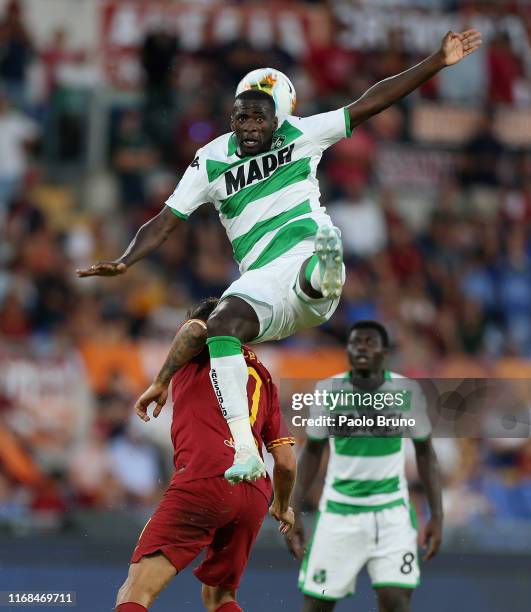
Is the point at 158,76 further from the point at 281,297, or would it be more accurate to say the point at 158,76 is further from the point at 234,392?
the point at 234,392

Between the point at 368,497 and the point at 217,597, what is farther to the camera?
the point at 368,497

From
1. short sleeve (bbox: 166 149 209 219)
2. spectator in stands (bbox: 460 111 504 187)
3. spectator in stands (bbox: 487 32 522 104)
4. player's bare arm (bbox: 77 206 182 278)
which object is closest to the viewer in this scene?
player's bare arm (bbox: 77 206 182 278)

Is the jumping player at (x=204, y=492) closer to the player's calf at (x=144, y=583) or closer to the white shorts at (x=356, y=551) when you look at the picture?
the player's calf at (x=144, y=583)

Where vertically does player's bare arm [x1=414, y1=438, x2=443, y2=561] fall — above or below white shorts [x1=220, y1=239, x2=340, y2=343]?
below

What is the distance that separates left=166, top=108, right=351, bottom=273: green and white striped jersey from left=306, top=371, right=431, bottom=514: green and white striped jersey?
1.83 m

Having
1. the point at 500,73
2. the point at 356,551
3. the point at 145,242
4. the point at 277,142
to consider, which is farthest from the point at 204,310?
the point at 500,73

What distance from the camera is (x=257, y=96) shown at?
7.27 meters

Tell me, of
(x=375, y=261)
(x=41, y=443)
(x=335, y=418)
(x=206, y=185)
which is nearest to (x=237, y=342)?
(x=206, y=185)

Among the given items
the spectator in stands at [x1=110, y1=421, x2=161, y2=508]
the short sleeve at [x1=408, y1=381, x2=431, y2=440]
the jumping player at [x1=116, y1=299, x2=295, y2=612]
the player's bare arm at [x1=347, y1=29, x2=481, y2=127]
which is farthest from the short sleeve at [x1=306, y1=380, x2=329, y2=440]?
the spectator in stands at [x1=110, y1=421, x2=161, y2=508]

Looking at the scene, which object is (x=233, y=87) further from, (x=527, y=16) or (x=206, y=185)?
(x=206, y=185)

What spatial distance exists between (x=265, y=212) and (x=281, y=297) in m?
0.58

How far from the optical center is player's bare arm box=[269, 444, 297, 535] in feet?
23.6

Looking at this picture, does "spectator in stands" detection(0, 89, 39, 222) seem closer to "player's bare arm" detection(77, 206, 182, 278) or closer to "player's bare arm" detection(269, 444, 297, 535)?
"player's bare arm" detection(77, 206, 182, 278)

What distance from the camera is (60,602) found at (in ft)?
30.0
